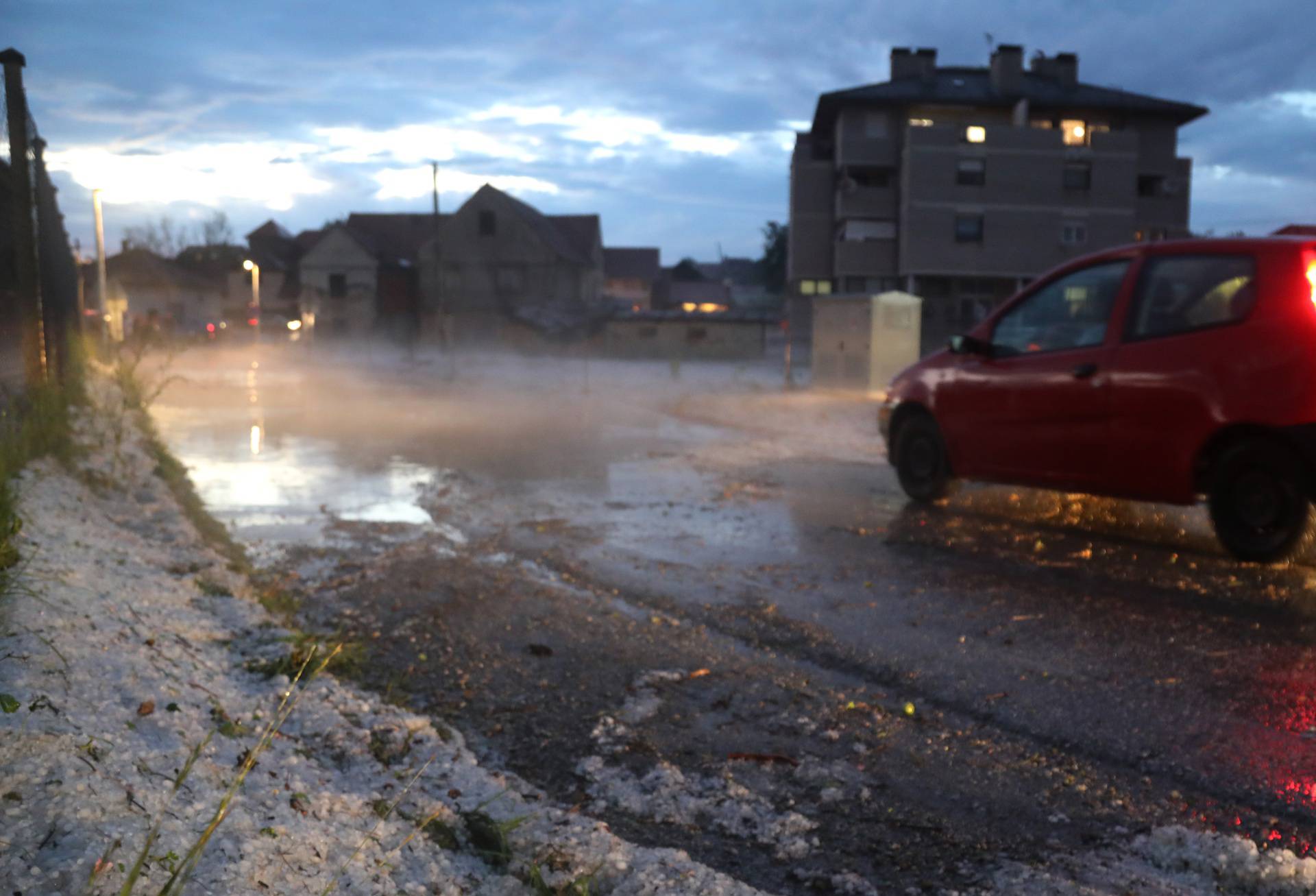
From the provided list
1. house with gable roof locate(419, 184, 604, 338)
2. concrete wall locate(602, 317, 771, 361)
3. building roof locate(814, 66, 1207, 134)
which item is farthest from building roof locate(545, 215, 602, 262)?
building roof locate(814, 66, 1207, 134)

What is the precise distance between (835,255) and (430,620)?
48.1m

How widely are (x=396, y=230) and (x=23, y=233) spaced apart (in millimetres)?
66250

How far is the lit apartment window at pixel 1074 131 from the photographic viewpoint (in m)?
50.0

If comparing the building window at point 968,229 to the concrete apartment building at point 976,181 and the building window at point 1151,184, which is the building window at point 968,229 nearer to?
the concrete apartment building at point 976,181

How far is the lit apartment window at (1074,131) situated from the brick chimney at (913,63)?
683 centimetres

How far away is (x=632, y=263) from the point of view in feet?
289

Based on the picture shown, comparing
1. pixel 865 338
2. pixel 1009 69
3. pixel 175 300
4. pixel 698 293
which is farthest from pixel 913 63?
pixel 175 300

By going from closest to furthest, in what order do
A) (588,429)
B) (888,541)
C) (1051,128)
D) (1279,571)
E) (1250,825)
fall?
(1250,825) → (1279,571) → (888,541) → (588,429) → (1051,128)

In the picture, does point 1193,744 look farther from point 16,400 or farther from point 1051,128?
point 1051,128

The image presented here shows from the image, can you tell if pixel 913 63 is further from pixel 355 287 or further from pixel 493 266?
pixel 355 287

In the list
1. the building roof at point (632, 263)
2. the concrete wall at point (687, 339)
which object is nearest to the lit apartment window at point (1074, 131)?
the concrete wall at point (687, 339)

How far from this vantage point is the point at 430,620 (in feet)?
17.2

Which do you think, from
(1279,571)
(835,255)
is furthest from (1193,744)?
(835,255)

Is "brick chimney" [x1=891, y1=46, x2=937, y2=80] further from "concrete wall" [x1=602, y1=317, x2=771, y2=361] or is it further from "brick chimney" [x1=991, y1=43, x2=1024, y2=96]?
"concrete wall" [x1=602, y1=317, x2=771, y2=361]
